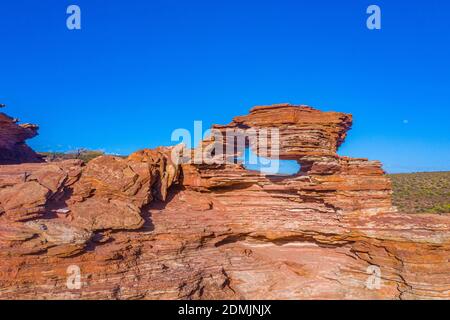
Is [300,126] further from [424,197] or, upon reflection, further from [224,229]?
[424,197]

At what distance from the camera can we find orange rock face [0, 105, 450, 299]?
13.5m

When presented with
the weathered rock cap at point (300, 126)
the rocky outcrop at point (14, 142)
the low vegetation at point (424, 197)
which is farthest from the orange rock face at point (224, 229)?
the low vegetation at point (424, 197)

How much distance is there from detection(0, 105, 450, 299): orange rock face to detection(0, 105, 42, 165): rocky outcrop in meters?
9.76

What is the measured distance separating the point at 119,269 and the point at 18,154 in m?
17.9

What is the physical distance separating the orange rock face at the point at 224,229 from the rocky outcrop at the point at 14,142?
384 inches

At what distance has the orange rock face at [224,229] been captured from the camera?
13.5 meters

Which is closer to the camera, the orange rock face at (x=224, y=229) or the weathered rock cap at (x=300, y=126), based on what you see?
the orange rock face at (x=224, y=229)

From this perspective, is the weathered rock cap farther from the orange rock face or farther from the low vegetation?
the low vegetation

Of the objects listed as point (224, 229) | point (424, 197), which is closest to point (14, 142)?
point (224, 229)

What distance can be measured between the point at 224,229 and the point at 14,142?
1973 cm

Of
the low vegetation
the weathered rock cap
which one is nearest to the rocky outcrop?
the weathered rock cap

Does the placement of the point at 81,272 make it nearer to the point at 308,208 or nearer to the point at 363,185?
the point at 308,208

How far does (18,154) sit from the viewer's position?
86.1ft

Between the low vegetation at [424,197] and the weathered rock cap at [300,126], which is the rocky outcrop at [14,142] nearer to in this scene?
the weathered rock cap at [300,126]
